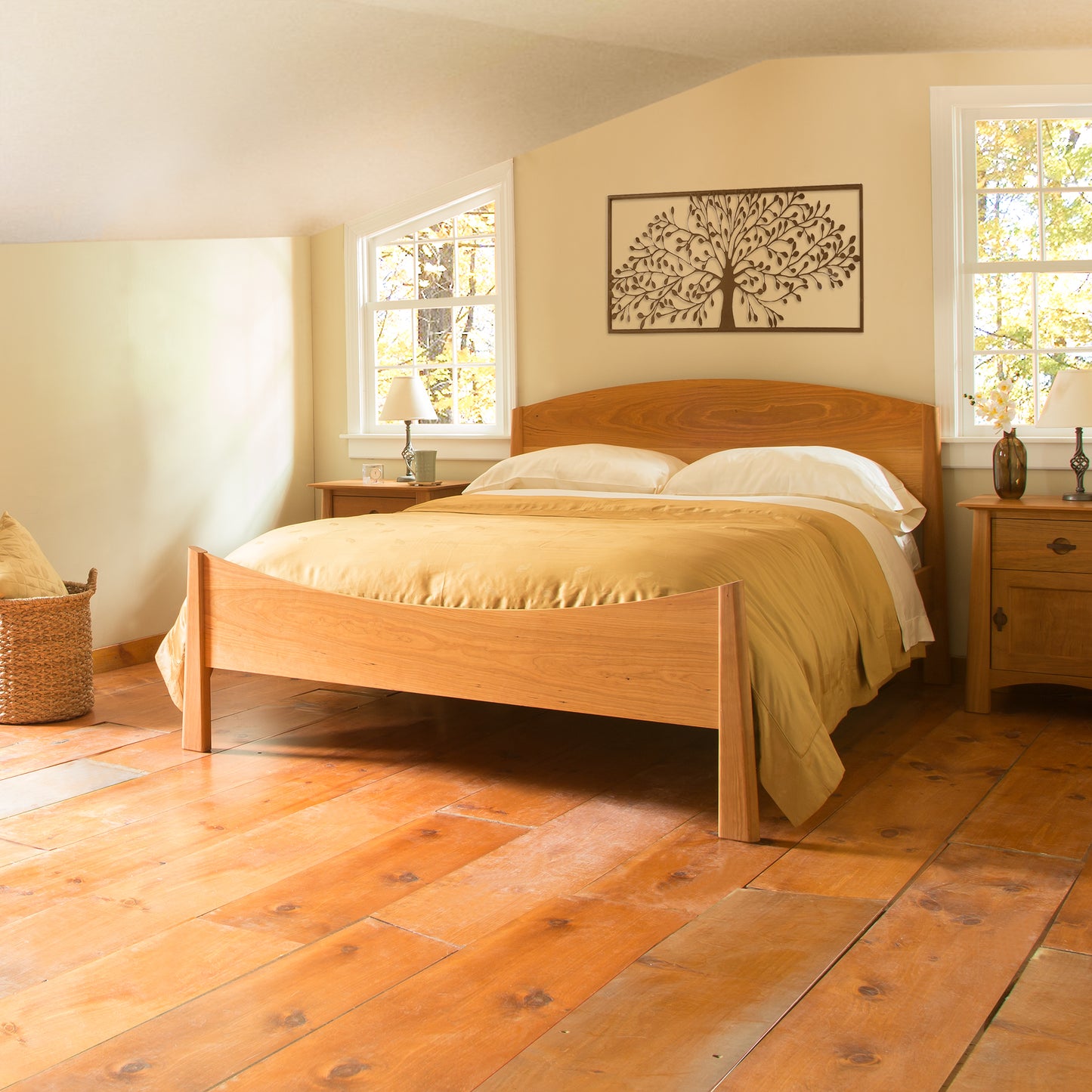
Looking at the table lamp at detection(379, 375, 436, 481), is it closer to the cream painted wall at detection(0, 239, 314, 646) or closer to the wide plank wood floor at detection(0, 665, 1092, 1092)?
A: the cream painted wall at detection(0, 239, 314, 646)

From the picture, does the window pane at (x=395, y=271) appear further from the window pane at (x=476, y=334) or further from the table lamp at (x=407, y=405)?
the table lamp at (x=407, y=405)

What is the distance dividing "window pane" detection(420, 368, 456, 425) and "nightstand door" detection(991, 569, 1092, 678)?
2.38 metres

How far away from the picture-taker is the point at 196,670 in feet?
9.53

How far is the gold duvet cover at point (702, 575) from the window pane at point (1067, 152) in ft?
5.32

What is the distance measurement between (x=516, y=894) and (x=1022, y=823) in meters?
1.10

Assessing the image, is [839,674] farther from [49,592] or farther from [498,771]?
[49,592]

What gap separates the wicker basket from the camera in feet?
10.3

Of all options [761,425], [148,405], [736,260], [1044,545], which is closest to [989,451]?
[1044,545]

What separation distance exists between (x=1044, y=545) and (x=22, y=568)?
2941mm

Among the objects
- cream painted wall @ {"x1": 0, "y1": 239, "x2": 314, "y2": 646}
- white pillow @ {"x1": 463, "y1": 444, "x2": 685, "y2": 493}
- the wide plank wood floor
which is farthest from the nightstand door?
cream painted wall @ {"x1": 0, "y1": 239, "x2": 314, "y2": 646}

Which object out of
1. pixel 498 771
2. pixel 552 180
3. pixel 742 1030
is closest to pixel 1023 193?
pixel 552 180

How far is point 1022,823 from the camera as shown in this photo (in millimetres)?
2328

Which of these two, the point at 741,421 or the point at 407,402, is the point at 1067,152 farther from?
the point at 407,402

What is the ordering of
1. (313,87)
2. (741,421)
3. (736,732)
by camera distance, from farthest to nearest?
(741,421)
(736,732)
(313,87)
